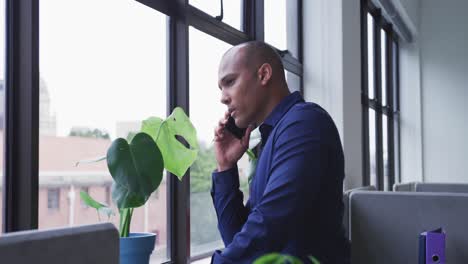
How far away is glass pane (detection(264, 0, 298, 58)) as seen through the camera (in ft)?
11.5

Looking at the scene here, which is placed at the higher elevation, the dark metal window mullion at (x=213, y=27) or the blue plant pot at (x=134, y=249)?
the dark metal window mullion at (x=213, y=27)

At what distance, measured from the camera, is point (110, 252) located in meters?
1.15

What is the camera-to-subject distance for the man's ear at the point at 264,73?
1.45m

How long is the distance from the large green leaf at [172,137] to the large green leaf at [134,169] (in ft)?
0.61

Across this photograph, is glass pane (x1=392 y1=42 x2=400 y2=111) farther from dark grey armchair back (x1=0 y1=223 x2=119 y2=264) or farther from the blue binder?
dark grey armchair back (x1=0 y1=223 x2=119 y2=264)

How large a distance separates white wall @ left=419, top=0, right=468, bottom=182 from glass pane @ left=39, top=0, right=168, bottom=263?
568cm

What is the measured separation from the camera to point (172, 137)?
161 cm

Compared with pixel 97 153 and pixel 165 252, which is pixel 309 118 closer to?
pixel 97 153

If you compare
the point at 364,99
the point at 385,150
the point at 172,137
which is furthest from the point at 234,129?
the point at 385,150

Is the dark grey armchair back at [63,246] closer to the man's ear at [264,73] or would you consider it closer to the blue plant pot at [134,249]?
the blue plant pot at [134,249]

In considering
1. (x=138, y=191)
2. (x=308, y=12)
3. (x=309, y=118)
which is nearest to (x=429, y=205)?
(x=309, y=118)

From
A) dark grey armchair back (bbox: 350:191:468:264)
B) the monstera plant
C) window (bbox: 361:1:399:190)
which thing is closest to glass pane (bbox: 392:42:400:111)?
window (bbox: 361:1:399:190)

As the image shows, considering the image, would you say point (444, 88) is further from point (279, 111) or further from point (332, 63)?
point (279, 111)

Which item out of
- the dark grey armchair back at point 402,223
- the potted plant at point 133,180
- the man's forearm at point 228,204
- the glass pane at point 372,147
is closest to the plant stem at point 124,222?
the potted plant at point 133,180
